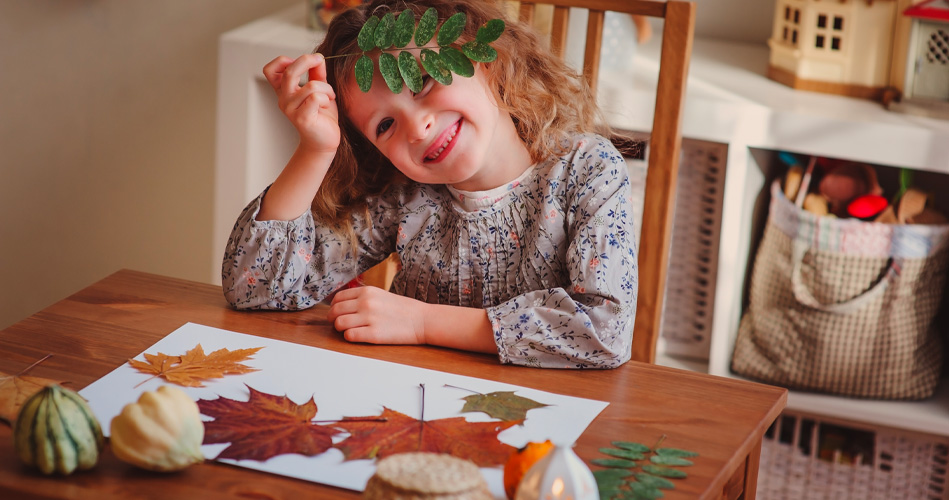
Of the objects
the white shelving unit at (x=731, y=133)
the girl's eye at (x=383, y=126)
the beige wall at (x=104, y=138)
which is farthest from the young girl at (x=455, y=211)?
the beige wall at (x=104, y=138)

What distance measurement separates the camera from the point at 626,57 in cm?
164

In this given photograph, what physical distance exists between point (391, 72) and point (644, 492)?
485mm

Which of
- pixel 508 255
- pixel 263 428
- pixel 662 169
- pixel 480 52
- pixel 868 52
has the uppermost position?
pixel 868 52

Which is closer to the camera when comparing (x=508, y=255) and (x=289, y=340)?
(x=289, y=340)

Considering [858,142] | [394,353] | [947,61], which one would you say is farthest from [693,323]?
[394,353]

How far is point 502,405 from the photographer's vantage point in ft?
2.58

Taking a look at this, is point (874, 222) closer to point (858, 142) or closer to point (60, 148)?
point (858, 142)

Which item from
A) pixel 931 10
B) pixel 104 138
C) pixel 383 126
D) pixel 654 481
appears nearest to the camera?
pixel 654 481

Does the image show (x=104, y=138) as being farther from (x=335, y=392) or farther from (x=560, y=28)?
(x=335, y=392)

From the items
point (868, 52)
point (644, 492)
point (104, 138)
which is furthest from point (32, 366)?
point (104, 138)

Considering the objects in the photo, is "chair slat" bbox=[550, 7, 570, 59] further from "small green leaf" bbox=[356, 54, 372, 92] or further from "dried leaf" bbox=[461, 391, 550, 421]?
"dried leaf" bbox=[461, 391, 550, 421]

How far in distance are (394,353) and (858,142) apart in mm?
885

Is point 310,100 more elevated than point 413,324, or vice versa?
point 310,100

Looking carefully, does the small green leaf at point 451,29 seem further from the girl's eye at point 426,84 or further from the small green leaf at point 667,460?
the small green leaf at point 667,460
